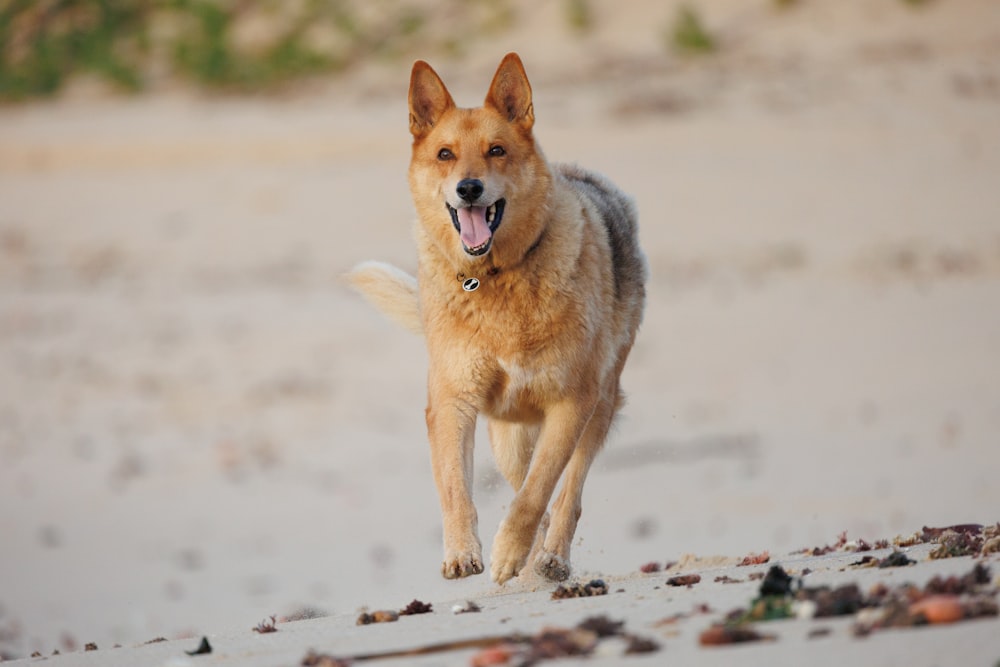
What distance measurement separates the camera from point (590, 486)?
11484mm

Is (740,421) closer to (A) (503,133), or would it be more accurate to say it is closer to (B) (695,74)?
(A) (503,133)

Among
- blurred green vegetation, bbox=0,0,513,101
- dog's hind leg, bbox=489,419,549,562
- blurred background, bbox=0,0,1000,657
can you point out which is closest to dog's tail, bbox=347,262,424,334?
dog's hind leg, bbox=489,419,549,562

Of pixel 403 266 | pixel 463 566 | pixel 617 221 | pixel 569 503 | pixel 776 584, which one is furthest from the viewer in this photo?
pixel 403 266

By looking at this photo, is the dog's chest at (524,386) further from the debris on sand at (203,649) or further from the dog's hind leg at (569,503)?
the debris on sand at (203,649)

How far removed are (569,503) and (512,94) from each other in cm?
173

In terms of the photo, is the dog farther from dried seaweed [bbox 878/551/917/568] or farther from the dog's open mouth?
dried seaweed [bbox 878/551/917/568]

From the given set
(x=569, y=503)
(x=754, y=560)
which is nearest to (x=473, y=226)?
(x=569, y=503)

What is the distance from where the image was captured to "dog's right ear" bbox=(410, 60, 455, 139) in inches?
243

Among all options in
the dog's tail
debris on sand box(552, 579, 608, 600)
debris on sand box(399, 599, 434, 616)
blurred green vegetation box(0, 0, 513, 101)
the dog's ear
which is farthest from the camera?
blurred green vegetation box(0, 0, 513, 101)

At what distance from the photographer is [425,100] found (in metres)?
6.19

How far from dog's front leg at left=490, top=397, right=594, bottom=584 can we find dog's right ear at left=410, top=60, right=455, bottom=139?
4.25ft

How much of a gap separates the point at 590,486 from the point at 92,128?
14.2 metres

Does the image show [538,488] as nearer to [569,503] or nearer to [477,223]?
[569,503]

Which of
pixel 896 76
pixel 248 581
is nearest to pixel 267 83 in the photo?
pixel 896 76
